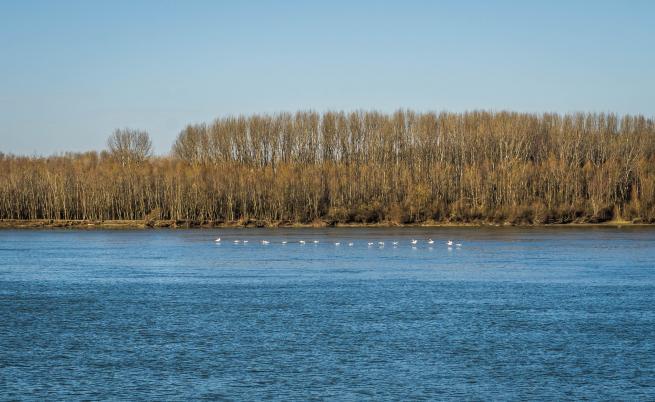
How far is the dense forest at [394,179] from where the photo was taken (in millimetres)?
102375

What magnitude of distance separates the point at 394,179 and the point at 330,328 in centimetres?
8026

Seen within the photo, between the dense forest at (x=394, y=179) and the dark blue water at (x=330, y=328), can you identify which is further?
the dense forest at (x=394, y=179)

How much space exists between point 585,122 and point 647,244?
57.4 meters

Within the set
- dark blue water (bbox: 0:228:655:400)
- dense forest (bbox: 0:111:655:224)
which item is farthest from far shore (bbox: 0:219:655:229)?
dark blue water (bbox: 0:228:655:400)

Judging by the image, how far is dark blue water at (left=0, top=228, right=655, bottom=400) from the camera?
20297 millimetres

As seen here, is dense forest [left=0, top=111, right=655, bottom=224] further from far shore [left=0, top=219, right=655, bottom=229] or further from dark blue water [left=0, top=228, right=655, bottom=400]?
dark blue water [left=0, top=228, right=655, bottom=400]

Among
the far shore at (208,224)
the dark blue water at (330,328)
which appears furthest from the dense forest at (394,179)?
the dark blue water at (330,328)

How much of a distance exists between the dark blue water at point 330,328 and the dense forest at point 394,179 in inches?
1949

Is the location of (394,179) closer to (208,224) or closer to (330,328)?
(208,224)

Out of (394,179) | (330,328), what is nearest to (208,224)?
(394,179)

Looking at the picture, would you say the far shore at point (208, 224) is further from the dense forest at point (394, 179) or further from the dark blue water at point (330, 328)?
the dark blue water at point (330, 328)

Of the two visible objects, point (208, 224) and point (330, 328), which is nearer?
point (330, 328)

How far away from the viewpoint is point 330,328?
27.4 metres

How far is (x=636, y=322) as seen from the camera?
2775 centimetres
